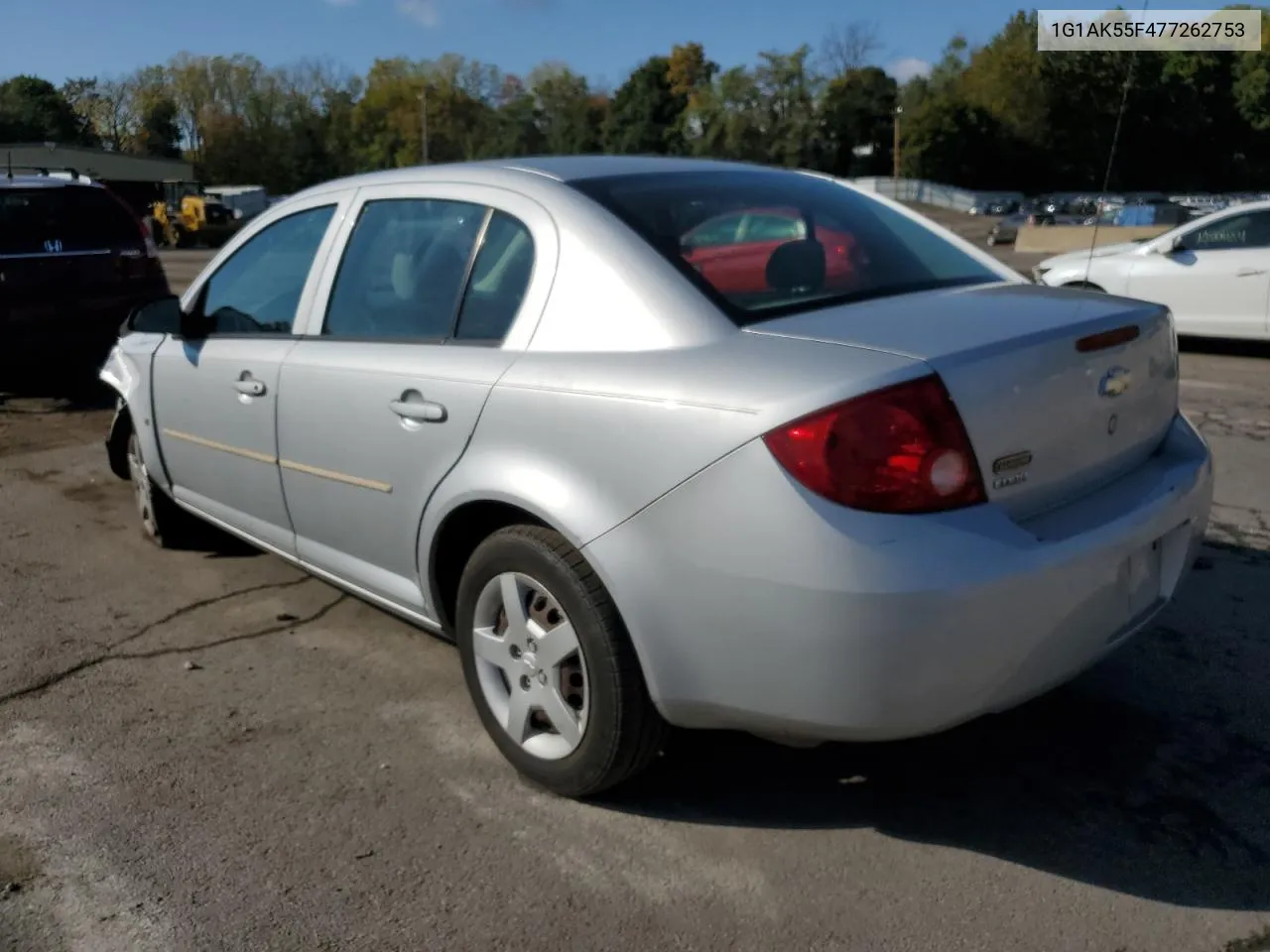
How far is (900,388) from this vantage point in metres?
2.46

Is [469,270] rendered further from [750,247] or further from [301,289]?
[301,289]

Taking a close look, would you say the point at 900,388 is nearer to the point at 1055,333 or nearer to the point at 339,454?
the point at 1055,333

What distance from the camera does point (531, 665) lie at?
3.09 metres

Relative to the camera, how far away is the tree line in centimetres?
7994

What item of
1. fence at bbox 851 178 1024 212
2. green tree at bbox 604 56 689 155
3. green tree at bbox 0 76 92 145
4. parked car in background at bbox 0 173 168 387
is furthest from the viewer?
green tree at bbox 604 56 689 155

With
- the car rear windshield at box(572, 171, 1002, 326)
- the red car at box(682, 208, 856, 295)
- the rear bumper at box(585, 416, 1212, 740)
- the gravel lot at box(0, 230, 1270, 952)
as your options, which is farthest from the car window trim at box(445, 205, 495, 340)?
the gravel lot at box(0, 230, 1270, 952)

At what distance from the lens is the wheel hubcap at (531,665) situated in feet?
9.77

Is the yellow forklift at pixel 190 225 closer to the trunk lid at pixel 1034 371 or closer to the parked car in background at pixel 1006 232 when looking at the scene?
the parked car in background at pixel 1006 232

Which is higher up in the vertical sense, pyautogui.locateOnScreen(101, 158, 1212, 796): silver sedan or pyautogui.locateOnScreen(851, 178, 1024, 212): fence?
pyautogui.locateOnScreen(101, 158, 1212, 796): silver sedan

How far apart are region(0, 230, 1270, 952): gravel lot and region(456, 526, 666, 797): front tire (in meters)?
0.16

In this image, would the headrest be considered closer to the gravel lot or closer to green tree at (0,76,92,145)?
the gravel lot

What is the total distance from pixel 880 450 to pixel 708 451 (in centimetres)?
36

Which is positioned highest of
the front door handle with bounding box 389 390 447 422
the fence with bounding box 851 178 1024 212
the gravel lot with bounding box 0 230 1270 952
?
the front door handle with bounding box 389 390 447 422

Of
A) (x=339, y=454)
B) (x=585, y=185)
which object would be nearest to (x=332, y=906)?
(x=339, y=454)
